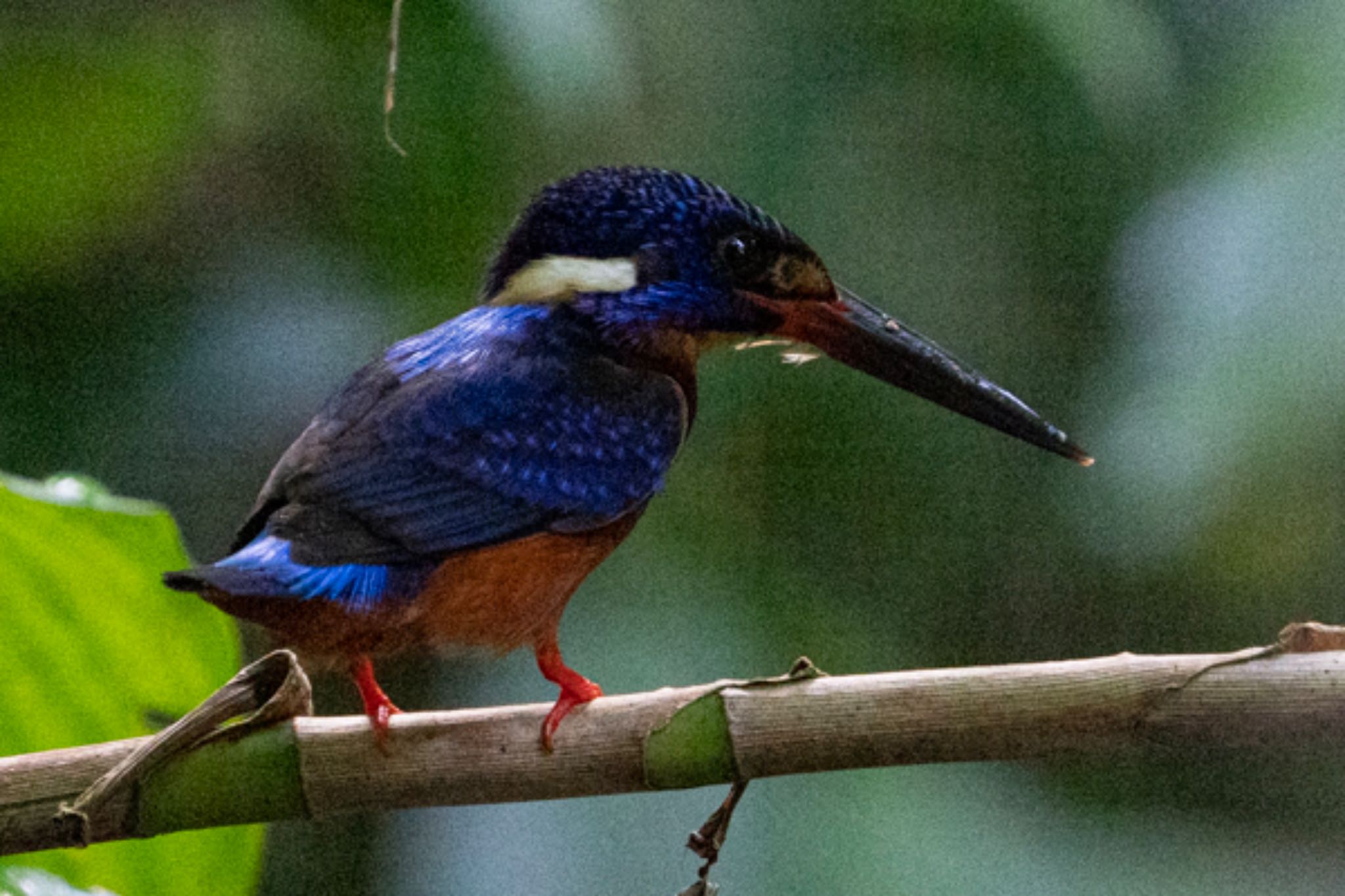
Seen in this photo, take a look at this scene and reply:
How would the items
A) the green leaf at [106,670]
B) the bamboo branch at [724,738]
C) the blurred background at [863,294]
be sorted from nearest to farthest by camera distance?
the bamboo branch at [724,738]
the green leaf at [106,670]
the blurred background at [863,294]

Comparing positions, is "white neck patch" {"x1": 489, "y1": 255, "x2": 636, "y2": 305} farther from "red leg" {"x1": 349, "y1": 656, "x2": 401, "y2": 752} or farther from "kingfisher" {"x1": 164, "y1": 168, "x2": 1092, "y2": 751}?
"red leg" {"x1": 349, "y1": 656, "x2": 401, "y2": 752}

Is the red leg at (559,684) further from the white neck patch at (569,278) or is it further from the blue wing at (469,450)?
the white neck patch at (569,278)

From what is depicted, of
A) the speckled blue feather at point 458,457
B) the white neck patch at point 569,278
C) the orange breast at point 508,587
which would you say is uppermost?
the white neck patch at point 569,278

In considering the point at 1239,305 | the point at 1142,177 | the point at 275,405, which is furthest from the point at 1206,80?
the point at 275,405

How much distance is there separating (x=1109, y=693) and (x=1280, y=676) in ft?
0.30

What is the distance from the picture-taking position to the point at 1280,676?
84 centimetres

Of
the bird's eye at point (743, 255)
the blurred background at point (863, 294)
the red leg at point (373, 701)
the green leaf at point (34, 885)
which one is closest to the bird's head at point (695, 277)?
the bird's eye at point (743, 255)

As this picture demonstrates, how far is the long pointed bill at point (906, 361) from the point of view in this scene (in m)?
1.02

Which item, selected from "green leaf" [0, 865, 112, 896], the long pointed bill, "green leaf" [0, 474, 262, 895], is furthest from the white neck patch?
"green leaf" [0, 865, 112, 896]

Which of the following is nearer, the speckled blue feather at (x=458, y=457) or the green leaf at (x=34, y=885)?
the speckled blue feather at (x=458, y=457)

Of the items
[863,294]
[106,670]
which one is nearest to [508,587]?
[106,670]

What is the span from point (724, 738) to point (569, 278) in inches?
15.4

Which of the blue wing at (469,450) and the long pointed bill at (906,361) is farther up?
the long pointed bill at (906,361)

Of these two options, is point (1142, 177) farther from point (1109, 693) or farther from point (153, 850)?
point (153, 850)
